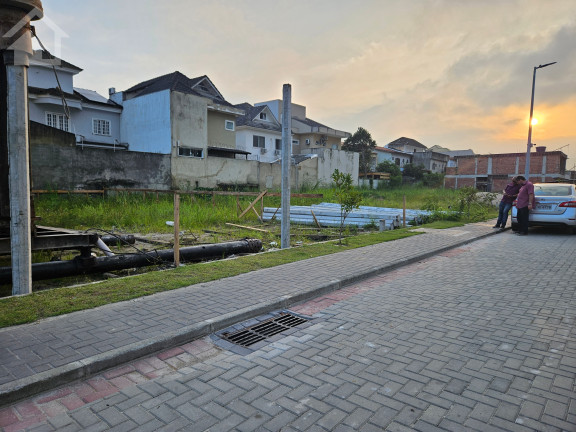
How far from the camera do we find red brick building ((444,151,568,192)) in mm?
47531

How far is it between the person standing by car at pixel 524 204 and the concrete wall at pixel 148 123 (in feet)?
76.8

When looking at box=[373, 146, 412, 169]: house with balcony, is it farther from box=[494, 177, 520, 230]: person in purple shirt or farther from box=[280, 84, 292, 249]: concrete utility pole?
box=[280, 84, 292, 249]: concrete utility pole

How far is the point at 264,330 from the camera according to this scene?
14.2ft

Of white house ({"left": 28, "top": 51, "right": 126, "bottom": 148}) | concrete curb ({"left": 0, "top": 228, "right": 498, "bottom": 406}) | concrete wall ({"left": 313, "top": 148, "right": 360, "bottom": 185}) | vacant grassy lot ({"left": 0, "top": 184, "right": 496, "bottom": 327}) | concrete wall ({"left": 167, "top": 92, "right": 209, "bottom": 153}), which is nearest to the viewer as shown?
concrete curb ({"left": 0, "top": 228, "right": 498, "bottom": 406})

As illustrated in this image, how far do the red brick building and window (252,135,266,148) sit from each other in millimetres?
27082

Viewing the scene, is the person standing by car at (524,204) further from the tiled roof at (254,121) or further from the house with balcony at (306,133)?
the house with balcony at (306,133)

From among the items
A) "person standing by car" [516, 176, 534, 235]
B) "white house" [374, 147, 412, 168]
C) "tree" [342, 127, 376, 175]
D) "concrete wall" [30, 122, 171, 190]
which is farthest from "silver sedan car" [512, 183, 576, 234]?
"white house" [374, 147, 412, 168]

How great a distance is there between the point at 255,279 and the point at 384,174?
44.1 m

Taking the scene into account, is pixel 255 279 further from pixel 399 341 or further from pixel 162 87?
pixel 162 87

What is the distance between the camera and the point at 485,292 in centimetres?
582

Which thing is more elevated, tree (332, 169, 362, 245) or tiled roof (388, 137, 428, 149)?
tiled roof (388, 137, 428, 149)

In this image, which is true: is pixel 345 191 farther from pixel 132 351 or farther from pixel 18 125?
pixel 132 351

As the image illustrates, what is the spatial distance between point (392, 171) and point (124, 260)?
47061 millimetres

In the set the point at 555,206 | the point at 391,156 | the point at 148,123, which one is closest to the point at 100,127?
the point at 148,123
